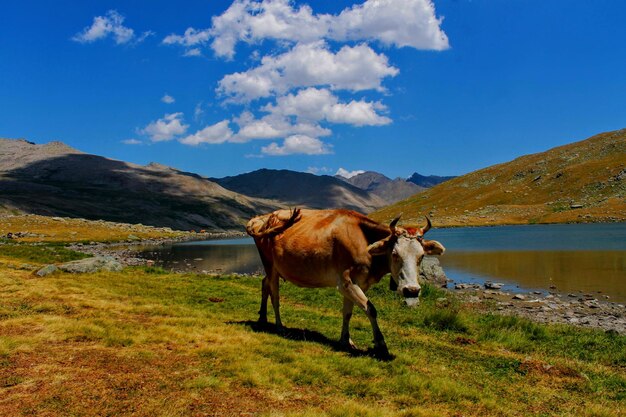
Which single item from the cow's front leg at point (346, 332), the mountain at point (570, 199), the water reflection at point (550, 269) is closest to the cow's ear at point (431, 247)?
the cow's front leg at point (346, 332)

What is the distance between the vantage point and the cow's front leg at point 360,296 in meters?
11.3

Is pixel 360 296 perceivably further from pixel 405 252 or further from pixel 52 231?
pixel 52 231

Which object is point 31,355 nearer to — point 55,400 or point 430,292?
point 55,400

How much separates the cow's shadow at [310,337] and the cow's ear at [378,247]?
8.99ft

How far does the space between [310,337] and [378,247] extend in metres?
4.29

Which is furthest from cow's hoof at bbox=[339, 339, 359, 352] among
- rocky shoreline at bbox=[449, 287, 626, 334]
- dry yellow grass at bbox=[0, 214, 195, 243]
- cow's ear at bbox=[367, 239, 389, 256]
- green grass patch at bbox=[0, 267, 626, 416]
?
dry yellow grass at bbox=[0, 214, 195, 243]

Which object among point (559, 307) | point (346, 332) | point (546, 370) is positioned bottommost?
point (559, 307)

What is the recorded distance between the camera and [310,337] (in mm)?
13484

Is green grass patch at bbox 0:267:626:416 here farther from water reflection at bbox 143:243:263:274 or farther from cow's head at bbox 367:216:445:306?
water reflection at bbox 143:243:263:274

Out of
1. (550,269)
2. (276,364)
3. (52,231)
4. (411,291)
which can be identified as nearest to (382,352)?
(411,291)

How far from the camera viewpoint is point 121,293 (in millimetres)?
20203

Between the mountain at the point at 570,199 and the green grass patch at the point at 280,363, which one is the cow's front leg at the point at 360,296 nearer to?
the green grass patch at the point at 280,363

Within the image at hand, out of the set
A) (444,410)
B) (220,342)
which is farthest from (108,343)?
(444,410)

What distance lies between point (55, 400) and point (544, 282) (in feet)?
136
